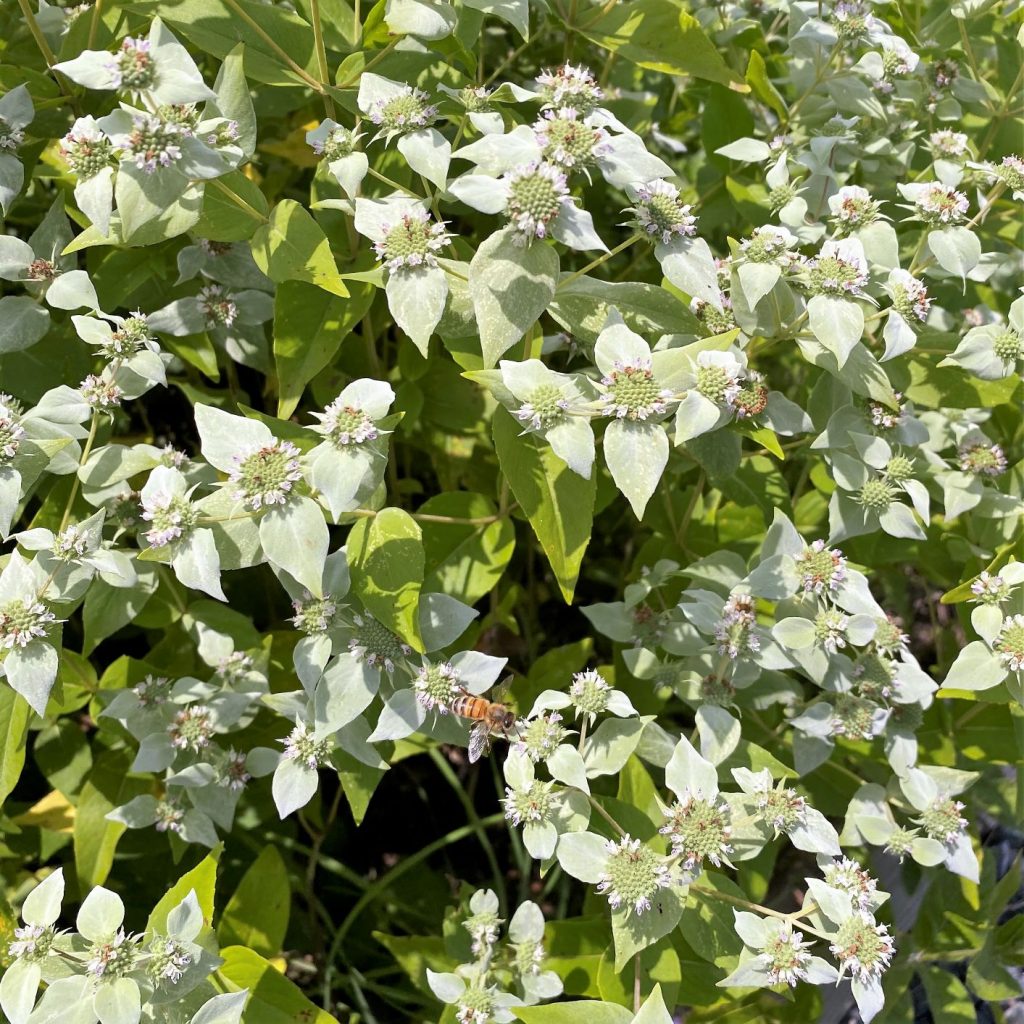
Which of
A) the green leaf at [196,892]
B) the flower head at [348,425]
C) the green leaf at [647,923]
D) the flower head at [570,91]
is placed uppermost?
the flower head at [570,91]

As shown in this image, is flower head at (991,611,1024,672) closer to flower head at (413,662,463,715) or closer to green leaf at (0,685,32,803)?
flower head at (413,662,463,715)

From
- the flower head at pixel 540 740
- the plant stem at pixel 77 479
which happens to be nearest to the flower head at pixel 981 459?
the flower head at pixel 540 740

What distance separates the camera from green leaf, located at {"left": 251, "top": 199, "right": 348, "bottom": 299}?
176 centimetres

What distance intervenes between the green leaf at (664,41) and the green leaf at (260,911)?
2.05 metres

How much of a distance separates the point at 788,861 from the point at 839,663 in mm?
1477

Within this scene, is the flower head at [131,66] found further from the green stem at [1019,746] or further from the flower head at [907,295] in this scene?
the green stem at [1019,746]

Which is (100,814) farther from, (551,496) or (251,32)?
(251,32)

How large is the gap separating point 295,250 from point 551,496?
70 centimetres

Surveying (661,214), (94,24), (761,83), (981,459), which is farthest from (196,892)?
(761,83)

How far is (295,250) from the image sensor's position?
5.87 ft

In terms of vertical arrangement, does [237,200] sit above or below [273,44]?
below

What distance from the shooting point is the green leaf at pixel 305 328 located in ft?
6.26

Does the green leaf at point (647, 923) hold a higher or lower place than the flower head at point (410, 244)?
lower

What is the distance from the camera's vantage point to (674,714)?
3.14 meters
